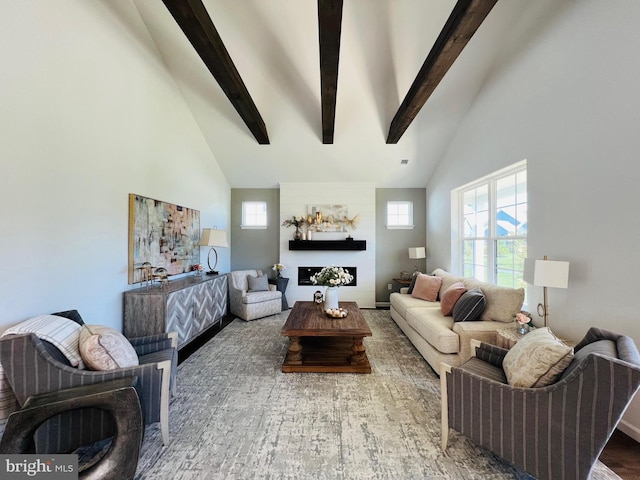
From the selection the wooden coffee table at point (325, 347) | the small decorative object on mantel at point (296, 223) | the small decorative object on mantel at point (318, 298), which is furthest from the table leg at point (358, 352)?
the small decorative object on mantel at point (296, 223)

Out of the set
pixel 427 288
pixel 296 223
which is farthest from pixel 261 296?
pixel 427 288

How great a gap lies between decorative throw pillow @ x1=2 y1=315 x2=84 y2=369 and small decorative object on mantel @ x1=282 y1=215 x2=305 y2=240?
4.01 metres

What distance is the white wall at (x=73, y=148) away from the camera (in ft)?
5.92

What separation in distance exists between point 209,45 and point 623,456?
A: 14.5 ft

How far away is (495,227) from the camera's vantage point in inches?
142

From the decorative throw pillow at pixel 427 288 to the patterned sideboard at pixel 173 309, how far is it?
321 centimetres

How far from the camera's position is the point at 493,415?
1.51 meters

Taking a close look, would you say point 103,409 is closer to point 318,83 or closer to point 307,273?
point 318,83

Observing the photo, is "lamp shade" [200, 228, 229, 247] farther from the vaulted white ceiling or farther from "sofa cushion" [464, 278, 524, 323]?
"sofa cushion" [464, 278, 524, 323]

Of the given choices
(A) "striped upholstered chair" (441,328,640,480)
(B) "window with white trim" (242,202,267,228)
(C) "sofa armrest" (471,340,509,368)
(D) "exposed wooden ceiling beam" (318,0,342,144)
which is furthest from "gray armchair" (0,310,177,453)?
(B) "window with white trim" (242,202,267,228)

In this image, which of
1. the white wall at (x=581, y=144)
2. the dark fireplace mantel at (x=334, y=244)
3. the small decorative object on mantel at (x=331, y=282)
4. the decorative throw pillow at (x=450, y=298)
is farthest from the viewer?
the dark fireplace mantel at (x=334, y=244)

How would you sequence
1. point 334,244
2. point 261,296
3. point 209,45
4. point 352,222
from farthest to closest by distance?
1. point 352,222
2. point 334,244
3. point 261,296
4. point 209,45

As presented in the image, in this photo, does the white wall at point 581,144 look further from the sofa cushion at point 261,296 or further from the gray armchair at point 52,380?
the sofa cushion at point 261,296

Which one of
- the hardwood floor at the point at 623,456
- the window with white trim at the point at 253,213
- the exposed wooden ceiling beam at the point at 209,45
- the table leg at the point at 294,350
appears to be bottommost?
the hardwood floor at the point at 623,456
